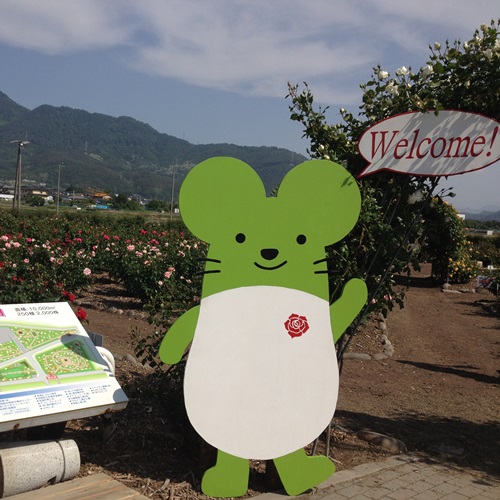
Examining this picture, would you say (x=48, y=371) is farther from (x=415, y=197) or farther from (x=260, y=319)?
(x=415, y=197)

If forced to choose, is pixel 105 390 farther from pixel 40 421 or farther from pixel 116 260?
pixel 116 260

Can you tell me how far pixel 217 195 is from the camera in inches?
147

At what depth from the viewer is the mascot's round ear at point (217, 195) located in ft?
12.2

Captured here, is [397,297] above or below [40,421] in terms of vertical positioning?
above

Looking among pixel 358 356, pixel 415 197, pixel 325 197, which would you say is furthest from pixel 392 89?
pixel 358 356

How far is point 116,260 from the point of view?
39.7 ft

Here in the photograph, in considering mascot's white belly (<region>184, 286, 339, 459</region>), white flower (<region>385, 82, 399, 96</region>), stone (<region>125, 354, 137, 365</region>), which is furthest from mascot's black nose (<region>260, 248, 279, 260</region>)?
stone (<region>125, 354, 137, 365</region>)

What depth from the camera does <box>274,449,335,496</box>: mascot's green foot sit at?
3805 mm

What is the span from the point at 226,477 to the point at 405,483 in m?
1.35

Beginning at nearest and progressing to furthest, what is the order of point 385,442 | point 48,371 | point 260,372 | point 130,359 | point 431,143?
point 48,371
point 260,372
point 431,143
point 385,442
point 130,359

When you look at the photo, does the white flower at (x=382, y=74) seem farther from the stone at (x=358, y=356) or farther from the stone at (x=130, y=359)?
the stone at (x=358, y=356)

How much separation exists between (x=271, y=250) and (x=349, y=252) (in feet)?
2.39

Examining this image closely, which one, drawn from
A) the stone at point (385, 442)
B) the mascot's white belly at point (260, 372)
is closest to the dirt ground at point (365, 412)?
the stone at point (385, 442)

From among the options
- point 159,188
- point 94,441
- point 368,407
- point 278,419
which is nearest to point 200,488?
point 278,419
